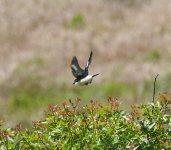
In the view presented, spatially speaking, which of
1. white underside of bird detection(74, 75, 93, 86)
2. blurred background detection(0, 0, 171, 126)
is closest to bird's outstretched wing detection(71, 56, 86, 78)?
white underside of bird detection(74, 75, 93, 86)

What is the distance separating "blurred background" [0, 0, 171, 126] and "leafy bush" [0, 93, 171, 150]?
1370cm

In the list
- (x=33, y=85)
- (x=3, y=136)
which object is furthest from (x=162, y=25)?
(x=3, y=136)

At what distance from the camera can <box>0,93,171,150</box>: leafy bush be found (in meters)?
5.80

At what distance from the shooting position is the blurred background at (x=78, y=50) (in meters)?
23.0

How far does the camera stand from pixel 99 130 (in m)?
5.89

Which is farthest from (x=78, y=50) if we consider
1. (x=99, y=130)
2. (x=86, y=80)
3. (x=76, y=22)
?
(x=99, y=130)

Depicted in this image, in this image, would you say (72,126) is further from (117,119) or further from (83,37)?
(83,37)

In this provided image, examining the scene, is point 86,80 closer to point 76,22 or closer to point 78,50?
point 78,50

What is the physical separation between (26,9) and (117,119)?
25.1 m

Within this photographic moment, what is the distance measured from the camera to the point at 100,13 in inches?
1192

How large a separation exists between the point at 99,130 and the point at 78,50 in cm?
2100

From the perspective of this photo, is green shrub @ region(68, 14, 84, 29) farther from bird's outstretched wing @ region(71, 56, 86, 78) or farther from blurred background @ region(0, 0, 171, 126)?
bird's outstretched wing @ region(71, 56, 86, 78)

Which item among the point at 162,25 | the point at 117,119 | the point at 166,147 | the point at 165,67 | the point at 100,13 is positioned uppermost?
the point at 100,13

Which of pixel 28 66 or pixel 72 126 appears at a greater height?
pixel 28 66
